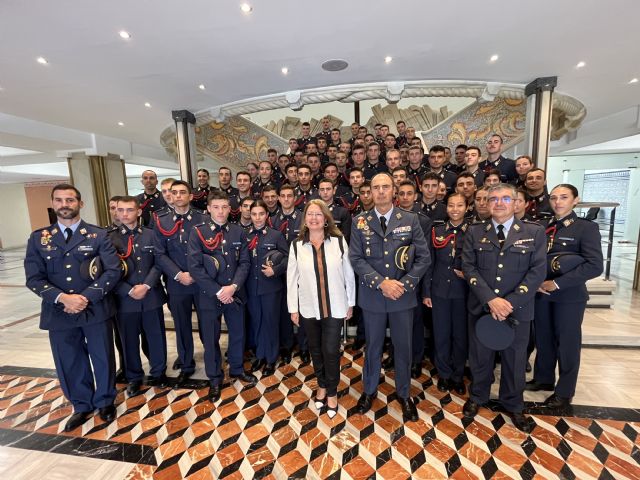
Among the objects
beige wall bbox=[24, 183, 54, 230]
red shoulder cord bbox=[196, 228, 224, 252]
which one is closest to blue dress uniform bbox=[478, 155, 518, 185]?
red shoulder cord bbox=[196, 228, 224, 252]

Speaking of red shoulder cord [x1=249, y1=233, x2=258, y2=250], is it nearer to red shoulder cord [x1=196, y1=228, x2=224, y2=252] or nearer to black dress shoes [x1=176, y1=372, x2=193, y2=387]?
red shoulder cord [x1=196, y1=228, x2=224, y2=252]

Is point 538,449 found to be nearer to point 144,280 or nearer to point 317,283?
point 317,283

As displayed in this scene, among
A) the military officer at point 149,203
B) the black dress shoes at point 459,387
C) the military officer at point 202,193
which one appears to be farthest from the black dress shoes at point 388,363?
the military officer at point 149,203

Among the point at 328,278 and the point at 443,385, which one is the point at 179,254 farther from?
the point at 443,385

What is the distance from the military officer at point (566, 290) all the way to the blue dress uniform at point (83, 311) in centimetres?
355

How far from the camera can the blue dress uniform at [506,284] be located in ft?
7.16

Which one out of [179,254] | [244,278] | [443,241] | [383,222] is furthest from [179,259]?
[443,241]

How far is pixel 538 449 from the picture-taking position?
2172 millimetres

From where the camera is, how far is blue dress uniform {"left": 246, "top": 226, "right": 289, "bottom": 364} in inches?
119

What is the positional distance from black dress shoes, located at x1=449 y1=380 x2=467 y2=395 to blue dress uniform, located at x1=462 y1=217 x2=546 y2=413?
0.24 metres

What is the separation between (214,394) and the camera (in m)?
2.81

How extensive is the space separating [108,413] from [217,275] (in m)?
1.46

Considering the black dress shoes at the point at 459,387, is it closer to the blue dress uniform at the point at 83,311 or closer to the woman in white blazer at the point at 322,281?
the woman in white blazer at the point at 322,281

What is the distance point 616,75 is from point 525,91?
4.68ft
